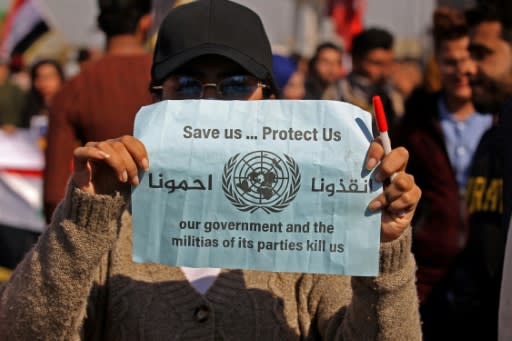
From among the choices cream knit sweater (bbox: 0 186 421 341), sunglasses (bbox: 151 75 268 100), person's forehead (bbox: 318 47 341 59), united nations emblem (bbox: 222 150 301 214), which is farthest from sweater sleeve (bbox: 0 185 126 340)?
person's forehead (bbox: 318 47 341 59)

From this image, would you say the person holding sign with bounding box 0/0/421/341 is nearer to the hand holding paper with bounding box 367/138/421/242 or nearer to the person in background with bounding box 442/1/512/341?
the hand holding paper with bounding box 367/138/421/242

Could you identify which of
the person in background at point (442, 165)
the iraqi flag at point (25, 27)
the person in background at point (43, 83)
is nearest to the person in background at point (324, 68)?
the person in background at point (43, 83)

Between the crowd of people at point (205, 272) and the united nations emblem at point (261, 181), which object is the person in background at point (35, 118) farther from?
the united nations emblem at point (261, 181)

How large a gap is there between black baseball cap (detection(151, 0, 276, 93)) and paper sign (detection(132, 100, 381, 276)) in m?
0.39

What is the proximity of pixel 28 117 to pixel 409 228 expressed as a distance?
8.76 meters

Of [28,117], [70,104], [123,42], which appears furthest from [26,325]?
[28,117]

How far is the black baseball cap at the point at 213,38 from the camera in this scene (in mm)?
2787

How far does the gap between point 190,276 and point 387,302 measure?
59cm

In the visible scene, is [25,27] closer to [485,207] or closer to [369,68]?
[369,68]

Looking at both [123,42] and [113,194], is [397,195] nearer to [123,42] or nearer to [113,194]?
[113,194]

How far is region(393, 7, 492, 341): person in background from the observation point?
503 centimetres

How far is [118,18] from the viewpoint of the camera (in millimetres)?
5426

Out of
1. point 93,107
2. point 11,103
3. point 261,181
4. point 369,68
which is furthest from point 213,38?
point 11,103

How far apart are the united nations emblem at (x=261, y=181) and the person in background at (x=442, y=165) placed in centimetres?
257
